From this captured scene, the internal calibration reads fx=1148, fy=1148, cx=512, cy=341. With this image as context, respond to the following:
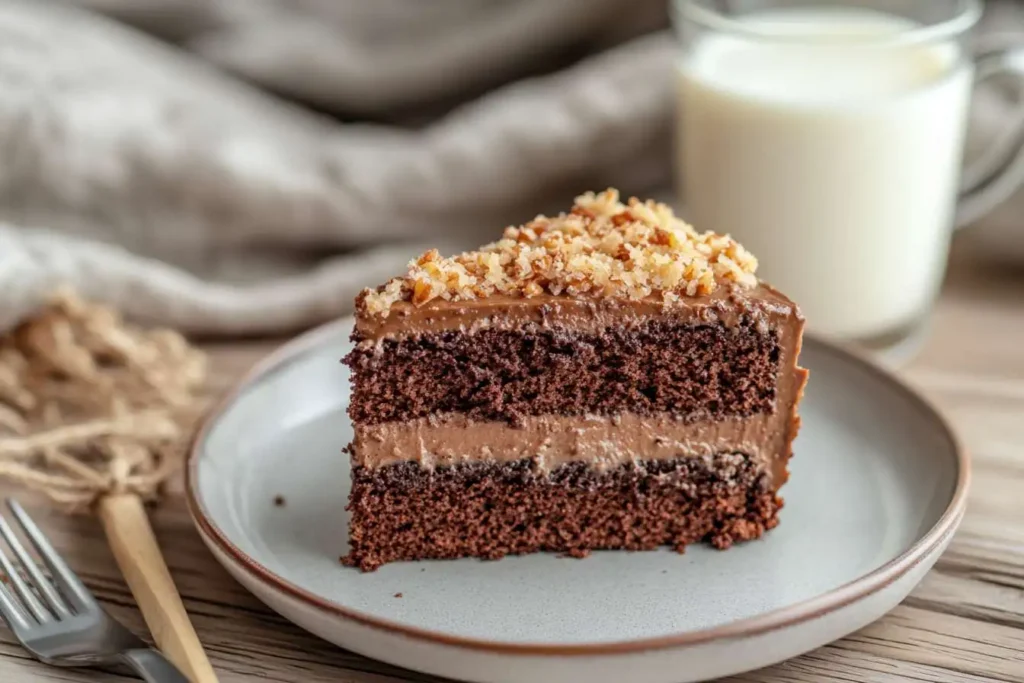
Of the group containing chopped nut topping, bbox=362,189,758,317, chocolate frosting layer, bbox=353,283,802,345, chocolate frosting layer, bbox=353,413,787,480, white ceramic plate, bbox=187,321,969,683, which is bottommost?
white ceramic plate, bbox=187,321,969,683

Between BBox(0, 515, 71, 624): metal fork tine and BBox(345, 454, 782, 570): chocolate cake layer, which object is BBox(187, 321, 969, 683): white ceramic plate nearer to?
BBox(345, 454, 782, 570): chocolate cake layer

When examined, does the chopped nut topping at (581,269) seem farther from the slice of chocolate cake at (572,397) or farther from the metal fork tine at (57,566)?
the metal fork tine at (57,566)

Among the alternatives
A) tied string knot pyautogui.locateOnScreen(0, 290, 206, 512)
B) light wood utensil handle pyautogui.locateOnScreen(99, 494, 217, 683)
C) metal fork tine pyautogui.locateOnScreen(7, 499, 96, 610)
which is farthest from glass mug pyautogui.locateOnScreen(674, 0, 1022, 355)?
metal fork tine pyautogui.locateOnScreen(7, 499, 96, 610)

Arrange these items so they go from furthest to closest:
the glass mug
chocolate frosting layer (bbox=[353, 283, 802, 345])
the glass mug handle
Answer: the glass mug handle → the glass mug → chocolate frosting layer (bbox=[353, 283, 802, 345])

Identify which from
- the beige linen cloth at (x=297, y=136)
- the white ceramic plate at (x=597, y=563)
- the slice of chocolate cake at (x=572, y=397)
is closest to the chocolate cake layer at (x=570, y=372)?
the slice of chocolate cake at (x=572, y=397)

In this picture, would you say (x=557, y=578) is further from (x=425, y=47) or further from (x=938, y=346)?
(x=425, y=47)

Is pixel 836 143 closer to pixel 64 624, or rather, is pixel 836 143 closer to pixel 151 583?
pixel 151 583

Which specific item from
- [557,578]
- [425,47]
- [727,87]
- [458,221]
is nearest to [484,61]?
[425,47]
